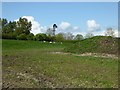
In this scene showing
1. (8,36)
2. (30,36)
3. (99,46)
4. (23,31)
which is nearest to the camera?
(99,46)

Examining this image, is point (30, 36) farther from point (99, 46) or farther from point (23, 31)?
point (99, 46)

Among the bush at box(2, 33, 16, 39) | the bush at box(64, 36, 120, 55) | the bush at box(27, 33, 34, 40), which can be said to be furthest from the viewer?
the bush at box(27, 33, 34, 40)

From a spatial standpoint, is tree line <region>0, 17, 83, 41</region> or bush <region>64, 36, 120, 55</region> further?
tree line <region>0, 17, 83, 41</region>

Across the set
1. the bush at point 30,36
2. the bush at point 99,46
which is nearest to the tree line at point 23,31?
the bush at point 30,36

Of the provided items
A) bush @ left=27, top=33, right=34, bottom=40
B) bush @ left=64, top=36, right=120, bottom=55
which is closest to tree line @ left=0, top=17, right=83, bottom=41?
bush @ left=27, top=33, right=34, bottom=40

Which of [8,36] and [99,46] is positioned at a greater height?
[8,36]

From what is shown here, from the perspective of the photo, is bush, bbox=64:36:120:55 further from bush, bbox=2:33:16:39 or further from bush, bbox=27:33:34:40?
bush, bbox=27:33:34:40

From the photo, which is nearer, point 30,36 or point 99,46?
point 99,46

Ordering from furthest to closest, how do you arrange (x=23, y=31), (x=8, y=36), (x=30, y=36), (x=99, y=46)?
1. (x=23, y=31)
2. (x=30, y=36)
3. (x=8, y=36)
4. (x=99, y=46)

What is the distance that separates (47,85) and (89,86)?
140cm

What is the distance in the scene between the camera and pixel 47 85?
8.49 m

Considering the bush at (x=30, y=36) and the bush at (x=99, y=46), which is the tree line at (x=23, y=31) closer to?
the bush at (x=30, y=36)

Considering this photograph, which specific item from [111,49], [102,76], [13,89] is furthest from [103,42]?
[13,89]

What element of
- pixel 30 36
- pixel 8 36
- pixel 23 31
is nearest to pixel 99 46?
pixel 8 36
